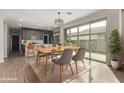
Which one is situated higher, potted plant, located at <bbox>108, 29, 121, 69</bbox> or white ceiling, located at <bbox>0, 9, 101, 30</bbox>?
white ceiling, located at <bbox>0, 9, 101, 30</bbox>

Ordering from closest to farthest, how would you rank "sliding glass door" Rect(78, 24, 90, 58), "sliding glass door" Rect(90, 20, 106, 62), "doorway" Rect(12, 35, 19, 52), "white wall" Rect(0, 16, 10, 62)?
"sliding glass door" Rect(90, 20, 106, 62) → "white wall" Rect(0, 16, 10, 62) → "sliding glass door" Rect(78, 24, 90, 58) → "doorway" Rect(12, 35, 19, 52)

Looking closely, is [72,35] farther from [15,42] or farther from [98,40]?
[15,42]

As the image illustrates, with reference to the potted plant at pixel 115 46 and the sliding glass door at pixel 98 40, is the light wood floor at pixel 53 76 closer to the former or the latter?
the potted plant at pixel 115 46

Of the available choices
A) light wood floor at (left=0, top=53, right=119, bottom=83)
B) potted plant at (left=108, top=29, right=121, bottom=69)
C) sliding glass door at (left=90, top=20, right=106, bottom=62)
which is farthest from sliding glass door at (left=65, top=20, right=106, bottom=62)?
light wood floor at (left=0, top=53, right=119, bottom=83)

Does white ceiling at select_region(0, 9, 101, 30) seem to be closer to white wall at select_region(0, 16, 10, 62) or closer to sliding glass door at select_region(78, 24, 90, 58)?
white wall at select_region(0, 16, 10, 62)

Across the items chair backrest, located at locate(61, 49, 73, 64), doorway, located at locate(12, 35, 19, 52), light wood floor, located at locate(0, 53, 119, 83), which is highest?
doorway, located at locate(12, 35, 19, 52)

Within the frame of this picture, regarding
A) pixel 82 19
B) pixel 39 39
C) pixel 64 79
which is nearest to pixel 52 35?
pixel 39 39

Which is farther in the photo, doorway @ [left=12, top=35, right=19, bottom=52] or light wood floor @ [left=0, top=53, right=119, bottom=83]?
doorway @ [left=12, top=35, right=19, bottom=52]

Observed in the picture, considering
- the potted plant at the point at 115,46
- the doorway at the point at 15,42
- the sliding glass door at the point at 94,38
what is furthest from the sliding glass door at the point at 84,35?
the doorway at the point at 15,42

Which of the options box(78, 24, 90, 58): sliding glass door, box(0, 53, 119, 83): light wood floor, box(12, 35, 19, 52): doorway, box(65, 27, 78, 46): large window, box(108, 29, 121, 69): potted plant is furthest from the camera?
box(12, 35, 19, 52): doorway
